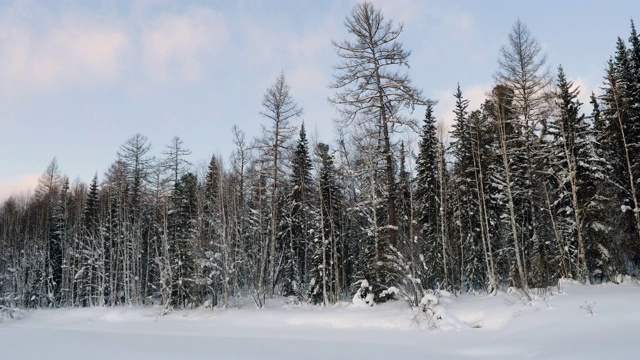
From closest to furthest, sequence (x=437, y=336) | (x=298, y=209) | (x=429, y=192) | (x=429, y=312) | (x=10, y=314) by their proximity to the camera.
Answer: (x=437, y=336), (x=429, y=312), (x=429, y=192), (x=298, y=209), (x=10, y=314)

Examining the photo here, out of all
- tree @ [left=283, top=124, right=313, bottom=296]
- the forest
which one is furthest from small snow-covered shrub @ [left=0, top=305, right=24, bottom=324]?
tree @ [left=283, top=124, right=313, bottom=296]

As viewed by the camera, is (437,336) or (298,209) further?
(298,209)

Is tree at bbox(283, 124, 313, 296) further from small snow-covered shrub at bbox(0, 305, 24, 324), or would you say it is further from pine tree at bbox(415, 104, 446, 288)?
small snow-covered shrub at bbox(0, 305, 24, 324)

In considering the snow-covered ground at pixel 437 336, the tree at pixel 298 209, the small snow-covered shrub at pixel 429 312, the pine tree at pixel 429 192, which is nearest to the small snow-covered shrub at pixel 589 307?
the snow-covered ground at pixel 437 336

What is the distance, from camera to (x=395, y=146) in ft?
55.2

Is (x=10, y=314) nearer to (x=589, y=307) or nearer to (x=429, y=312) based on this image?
(x=429, y=312)

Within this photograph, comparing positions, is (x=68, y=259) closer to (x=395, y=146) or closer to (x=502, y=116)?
(x=395, y=146)

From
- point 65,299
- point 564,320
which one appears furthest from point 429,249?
point 65,299

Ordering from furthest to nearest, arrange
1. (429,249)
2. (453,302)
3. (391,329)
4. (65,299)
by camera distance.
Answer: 1. (65,299)
2. (429,249)
3. (453,302)
4. (391,329)

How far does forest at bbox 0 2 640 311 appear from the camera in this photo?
16766mm

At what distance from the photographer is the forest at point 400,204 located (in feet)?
55.0

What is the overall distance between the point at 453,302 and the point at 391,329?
8.71 feet

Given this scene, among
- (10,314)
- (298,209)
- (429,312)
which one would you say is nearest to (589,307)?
(429,312)

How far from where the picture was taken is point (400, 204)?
89.2ft
